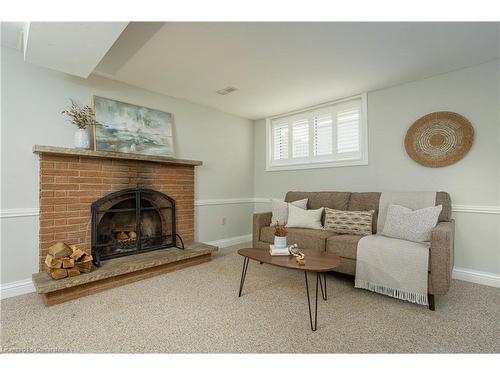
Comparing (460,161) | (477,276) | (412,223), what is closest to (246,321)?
(412,223)

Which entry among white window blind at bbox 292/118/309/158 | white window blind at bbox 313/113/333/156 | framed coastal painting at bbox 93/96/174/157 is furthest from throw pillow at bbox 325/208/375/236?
framed coastal painting at bbox 93/96/174/157

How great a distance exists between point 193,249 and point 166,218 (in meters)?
0.61

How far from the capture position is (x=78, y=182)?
2.63m

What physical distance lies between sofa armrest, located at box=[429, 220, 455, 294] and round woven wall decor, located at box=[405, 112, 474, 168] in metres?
1.13

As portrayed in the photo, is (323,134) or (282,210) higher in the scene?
(323,134)

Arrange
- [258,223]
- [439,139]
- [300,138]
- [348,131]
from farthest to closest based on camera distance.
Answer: [300,138] → [348,131] → [258,223] → [439,139]

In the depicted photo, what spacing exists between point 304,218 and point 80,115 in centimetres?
283

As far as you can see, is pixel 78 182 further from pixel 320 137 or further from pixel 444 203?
pixel 444 203

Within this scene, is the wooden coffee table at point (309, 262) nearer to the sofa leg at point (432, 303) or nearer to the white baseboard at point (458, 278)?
the sofa leg at point (432, 303)

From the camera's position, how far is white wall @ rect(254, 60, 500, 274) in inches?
100

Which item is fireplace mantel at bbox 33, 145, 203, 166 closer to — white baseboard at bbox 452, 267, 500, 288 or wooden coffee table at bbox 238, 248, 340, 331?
wooden coffee table at bbox 238, 248, 340, 331

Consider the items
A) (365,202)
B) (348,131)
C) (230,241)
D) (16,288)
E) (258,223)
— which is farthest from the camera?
(230,241)

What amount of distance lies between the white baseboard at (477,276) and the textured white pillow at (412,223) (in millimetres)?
883

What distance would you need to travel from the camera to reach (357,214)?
2.90 m
